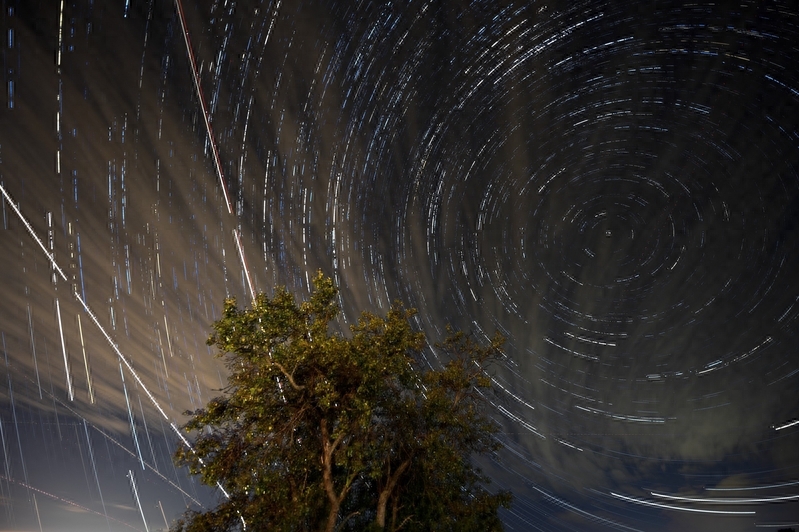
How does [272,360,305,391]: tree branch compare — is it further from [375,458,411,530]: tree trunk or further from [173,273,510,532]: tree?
[375,458,411,530]: tree trunk

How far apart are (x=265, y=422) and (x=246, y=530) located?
265 centimetres

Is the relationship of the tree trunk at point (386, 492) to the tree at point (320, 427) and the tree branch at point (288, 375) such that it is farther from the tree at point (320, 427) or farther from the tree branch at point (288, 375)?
the tree branch at point (288, 375)

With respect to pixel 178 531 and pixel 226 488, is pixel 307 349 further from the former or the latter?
pixel 178 531

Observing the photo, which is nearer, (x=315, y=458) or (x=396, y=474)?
(x=315, y=458)

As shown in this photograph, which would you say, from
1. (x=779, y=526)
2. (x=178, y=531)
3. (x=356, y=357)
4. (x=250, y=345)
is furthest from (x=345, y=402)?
(x=779, y=526)

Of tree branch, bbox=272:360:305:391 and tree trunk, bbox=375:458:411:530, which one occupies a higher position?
tree branch, bbox=272:360:305:391

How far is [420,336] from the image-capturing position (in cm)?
1450

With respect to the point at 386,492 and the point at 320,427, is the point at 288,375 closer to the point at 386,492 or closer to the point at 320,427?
the point at 320,427

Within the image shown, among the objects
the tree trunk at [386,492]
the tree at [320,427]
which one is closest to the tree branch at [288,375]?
the tree at [320,427]

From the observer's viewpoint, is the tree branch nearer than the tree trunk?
Yes

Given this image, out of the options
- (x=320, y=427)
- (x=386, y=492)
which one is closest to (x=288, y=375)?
(x=320, y=427)

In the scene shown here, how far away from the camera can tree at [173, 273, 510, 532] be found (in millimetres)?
11656

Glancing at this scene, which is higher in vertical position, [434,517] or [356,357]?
[356,357]

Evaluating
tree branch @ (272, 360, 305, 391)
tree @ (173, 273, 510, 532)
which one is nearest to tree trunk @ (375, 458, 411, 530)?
tree @ (173, 273, 510, 532)
